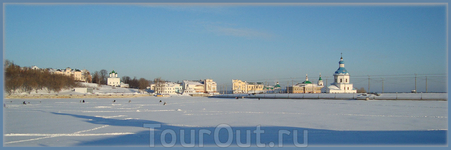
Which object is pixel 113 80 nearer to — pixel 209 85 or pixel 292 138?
pixel 209 85

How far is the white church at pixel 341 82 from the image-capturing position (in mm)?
62125

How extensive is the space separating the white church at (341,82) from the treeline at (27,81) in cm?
5213

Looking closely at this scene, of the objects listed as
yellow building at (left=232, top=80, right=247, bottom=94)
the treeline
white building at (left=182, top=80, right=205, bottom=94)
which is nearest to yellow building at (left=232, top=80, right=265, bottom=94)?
yellow building at (left=232, top=80, right=247, bottom=94)

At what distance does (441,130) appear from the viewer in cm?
970

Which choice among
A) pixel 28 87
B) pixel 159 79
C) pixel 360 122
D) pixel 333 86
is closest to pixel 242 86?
pixel 159 79

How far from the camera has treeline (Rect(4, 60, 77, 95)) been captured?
147 ft

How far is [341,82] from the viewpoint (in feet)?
208

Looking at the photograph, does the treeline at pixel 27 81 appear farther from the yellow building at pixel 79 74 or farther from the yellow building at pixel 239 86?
the yellow building at pixel 239 86

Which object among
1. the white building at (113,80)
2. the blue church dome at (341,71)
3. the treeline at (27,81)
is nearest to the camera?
the treeline at (27,81)

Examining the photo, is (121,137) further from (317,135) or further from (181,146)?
(317,135)

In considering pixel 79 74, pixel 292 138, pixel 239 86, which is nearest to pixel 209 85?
pixel 239 86

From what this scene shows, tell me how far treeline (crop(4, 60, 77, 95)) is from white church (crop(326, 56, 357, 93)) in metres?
52.1

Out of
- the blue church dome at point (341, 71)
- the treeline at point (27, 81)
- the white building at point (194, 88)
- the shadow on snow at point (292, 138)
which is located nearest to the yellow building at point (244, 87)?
the white building at point (194, 88)

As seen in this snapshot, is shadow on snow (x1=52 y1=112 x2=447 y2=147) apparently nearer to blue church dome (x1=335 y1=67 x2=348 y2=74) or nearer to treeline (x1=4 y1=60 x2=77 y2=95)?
treeline (x1=4 y1=60 x2=77 y2=95)
